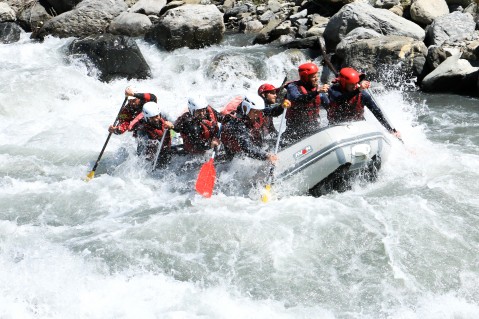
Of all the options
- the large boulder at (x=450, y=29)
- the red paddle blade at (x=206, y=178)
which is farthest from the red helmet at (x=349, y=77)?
the large boulder at (x=450, y=29)

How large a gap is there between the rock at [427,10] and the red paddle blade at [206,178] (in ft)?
30.1

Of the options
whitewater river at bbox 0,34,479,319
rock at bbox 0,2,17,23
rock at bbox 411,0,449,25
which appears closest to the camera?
whitewater river at bbox 0,34,479,319

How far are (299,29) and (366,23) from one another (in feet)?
8.57

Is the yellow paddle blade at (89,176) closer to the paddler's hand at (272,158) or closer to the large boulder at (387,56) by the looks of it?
the paddler's hand at (272,158)

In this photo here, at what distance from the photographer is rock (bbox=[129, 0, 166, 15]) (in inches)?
683

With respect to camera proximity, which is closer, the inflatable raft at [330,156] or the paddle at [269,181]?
the inflatable raft at [330,156]

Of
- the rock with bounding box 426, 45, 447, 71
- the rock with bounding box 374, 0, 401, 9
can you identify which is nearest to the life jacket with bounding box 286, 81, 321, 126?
the rock with bounding box 426, 45, 447, 71

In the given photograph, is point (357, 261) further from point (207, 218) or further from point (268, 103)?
point (268, 103)

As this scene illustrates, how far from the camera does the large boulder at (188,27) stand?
1460 centimetres

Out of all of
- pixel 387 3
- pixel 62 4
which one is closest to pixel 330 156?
pixel 387 3

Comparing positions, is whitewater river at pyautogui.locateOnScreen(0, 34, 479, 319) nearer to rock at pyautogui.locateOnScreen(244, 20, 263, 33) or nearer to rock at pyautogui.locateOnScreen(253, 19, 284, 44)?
rock at pyautogui.locateOnScreen(253, 19, 284, 44)

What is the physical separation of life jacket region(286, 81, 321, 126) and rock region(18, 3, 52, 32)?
12.2 m

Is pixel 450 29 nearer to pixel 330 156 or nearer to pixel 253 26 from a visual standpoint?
pixel 253 26

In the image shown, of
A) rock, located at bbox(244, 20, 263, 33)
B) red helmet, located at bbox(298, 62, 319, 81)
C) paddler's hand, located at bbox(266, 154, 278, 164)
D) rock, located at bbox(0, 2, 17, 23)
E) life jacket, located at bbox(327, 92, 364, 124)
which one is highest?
red helmet, located at bbox(298, 62, 319, 81)
